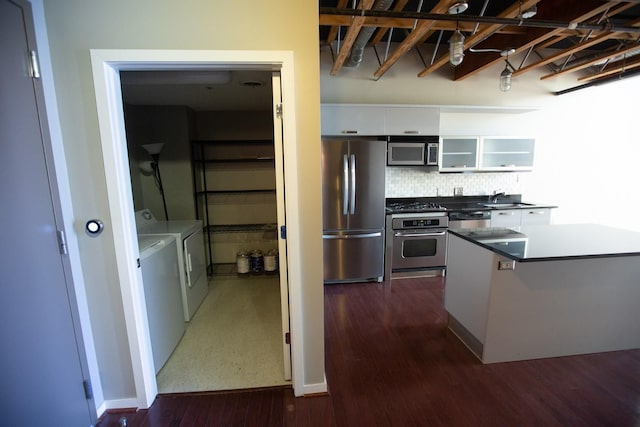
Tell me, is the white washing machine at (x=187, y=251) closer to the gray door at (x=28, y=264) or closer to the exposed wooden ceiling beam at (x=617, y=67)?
the gray door at (x=28, y=264)

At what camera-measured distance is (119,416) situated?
1.71 metres

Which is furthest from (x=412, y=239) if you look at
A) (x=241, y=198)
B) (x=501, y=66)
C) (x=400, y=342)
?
(x=501, y=66)

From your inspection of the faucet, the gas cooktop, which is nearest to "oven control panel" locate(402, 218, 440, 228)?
the gas cooktop

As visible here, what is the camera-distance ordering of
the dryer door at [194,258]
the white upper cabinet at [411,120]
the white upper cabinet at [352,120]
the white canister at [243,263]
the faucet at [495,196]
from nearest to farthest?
the dryer door at [194,258] < the white upper cabinet at [352,120] < the white upper cabinet at [411,120] < the white canister at [243,263] < the faucet at [495,196]

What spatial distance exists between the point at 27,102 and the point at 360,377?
2490mm

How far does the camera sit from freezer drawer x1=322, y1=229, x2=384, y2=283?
A: 352cm

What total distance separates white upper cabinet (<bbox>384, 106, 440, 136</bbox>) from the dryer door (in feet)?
8.60

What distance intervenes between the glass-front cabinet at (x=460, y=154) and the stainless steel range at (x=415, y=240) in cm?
65

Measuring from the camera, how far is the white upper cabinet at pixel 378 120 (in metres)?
3.49

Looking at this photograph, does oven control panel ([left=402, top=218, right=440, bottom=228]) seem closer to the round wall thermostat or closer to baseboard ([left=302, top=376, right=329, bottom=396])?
baseboard ([left=302, top=376, right=329, bottom=396])

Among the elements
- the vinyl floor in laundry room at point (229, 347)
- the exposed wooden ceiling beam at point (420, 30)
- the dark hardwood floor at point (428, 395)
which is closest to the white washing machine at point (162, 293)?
the vinyl floor in laundry room at point (229, 347)

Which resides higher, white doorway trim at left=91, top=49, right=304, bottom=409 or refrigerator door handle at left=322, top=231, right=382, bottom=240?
white doorway trim at left=91, top=49, right=304, bottom=409

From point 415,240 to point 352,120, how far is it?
1757 mm

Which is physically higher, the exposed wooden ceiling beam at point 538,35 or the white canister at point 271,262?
the exposed wooden ceiling beam at point 538,35
